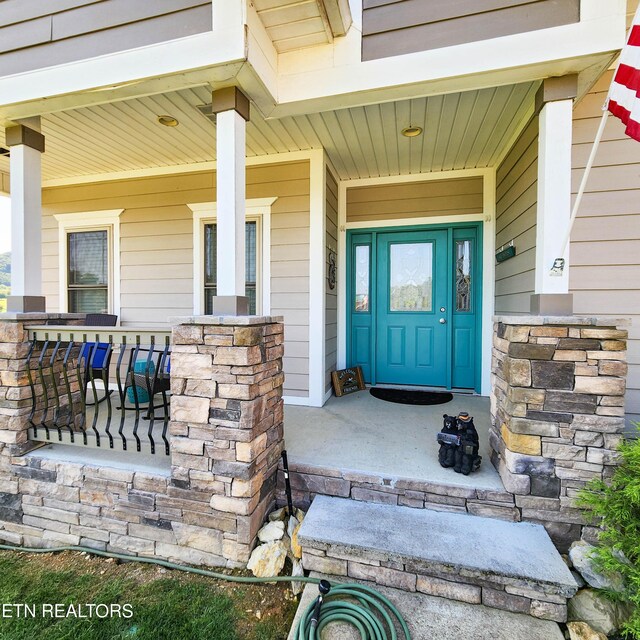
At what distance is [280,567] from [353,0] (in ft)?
11.5

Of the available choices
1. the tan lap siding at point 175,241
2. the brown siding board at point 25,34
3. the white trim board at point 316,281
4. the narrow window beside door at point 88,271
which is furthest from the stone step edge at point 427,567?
the narrow window beside door at point 88,271

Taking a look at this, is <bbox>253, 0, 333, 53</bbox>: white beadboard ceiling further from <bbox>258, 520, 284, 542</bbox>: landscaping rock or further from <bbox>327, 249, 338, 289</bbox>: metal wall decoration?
<bbox>258, 520, 284, 542</bbox>: landscaping rock

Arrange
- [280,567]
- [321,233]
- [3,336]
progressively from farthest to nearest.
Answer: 1. [321,233]
2. [3,336]
3. [280,567]

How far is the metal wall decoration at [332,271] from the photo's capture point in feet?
12.5

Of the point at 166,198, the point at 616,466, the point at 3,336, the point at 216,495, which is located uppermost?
the point at 166,198

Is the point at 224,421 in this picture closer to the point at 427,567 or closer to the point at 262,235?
the point at 427,567

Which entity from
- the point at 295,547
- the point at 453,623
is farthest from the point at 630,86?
the point at 295,547

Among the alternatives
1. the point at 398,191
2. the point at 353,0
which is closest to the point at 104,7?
the point at 353,0

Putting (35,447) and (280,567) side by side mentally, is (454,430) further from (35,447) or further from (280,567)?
(35,447)

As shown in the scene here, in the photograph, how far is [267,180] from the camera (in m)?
3.65

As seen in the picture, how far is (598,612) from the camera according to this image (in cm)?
153

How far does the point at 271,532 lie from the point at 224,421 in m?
0.72

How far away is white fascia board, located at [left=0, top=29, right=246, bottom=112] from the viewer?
1961 millimetres

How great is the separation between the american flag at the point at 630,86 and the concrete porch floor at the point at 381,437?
198cm
